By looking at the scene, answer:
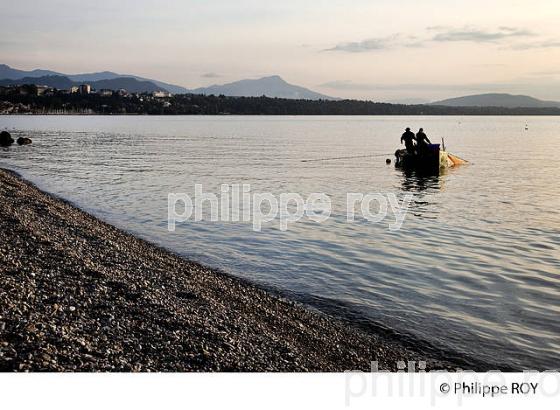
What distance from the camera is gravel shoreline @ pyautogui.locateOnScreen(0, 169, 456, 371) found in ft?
22.4

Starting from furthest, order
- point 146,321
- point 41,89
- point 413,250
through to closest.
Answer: point 41,89, point 413,250, point 146,321

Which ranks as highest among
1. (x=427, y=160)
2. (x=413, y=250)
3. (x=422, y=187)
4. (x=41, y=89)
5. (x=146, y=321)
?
(x=41, y=89)

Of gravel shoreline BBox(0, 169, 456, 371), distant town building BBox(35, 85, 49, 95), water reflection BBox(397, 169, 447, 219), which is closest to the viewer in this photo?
gravel shoreline BBox(0, 169, 456, 371)

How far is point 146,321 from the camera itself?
8.29 m

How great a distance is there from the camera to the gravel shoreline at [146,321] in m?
6.82

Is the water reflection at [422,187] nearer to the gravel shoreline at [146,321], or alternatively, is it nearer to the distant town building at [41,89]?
the gravel shoreline at [146,321]

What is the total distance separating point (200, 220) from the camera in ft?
68.8

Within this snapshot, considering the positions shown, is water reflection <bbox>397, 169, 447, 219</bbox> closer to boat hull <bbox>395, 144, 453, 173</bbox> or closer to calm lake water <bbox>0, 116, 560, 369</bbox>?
calm lake water <bbox>0, 116, 560, 369</bbox>

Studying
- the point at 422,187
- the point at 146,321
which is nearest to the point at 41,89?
the point at 422,187

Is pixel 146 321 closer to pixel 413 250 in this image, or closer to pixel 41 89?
pixel 413 250

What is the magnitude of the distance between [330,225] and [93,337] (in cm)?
1374

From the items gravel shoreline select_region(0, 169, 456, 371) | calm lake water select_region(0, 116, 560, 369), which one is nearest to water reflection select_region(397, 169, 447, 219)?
calm lake water select_region(0, 116, 560, 369)

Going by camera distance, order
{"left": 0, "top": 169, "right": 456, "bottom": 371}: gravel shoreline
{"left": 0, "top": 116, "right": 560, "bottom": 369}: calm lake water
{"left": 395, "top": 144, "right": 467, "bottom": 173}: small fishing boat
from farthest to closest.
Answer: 1. {"left": 395, "top": 144, "right": 467, "bottom": 173}: small fishing boat
2. {"left": 0, "top": 116, "right": 560, "bottom": 369}: calm lake water
3. {"left": 0, "top": 169, "right": 456, "bottom": 371}: gravel shoreline
